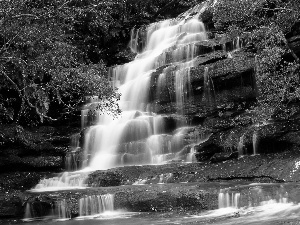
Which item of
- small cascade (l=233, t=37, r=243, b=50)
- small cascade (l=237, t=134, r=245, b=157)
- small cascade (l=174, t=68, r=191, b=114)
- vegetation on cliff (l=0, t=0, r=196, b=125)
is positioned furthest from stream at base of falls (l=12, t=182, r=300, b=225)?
small cascade (l=233, t=37, r=243, b=50)

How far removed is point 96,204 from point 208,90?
747cm

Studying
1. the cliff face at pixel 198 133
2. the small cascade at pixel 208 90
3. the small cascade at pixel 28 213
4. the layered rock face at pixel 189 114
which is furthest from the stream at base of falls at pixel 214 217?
the small cascade at pixel 208 90

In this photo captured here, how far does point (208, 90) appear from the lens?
16.2m

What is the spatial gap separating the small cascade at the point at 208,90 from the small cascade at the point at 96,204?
7.06 m

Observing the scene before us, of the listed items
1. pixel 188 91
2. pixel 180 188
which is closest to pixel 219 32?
pixel 188 91

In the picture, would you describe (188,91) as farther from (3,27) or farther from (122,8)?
(122,8)

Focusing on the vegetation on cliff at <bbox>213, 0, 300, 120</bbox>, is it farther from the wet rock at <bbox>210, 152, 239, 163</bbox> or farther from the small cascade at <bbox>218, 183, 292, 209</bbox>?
the small cascade at <bbox>218, 183, 292, 209</bbox>

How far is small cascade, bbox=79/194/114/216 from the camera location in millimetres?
10391

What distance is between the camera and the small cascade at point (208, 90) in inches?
631

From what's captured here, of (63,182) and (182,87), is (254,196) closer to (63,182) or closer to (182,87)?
(63,182)

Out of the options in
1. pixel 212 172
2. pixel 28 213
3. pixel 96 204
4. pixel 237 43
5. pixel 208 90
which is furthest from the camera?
pixel 237 43

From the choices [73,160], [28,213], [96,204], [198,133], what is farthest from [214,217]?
[73,160]

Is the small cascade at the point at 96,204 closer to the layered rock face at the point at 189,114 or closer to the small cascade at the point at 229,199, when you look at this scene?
the small cascade at the point at 229,199

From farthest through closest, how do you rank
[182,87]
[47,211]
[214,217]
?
[182,87] → [47,211] → [214,217]
